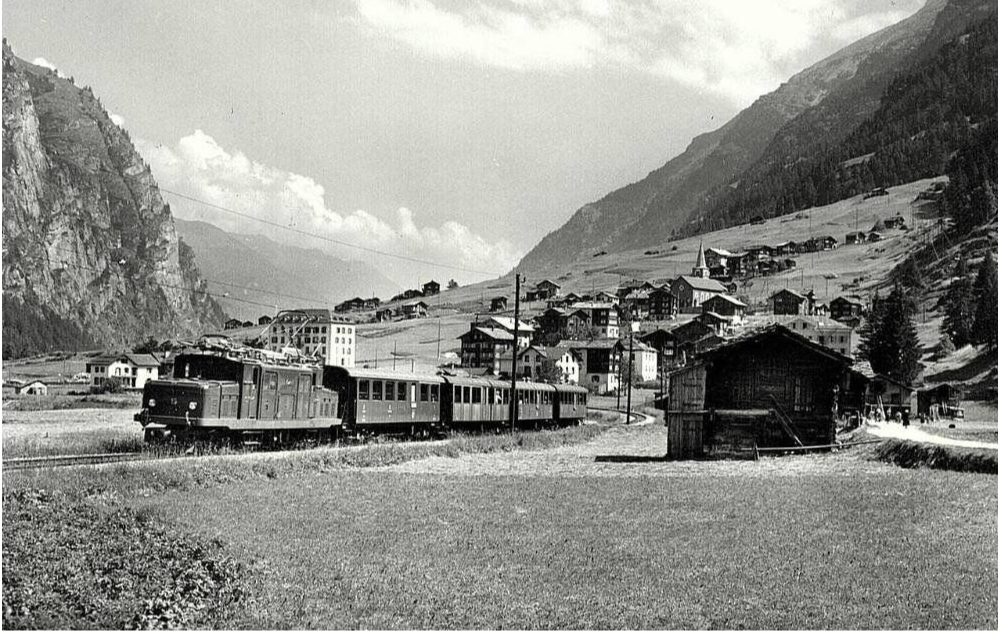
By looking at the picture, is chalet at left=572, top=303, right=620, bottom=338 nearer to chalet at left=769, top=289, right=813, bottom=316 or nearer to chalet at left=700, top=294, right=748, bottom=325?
chalet at left=700, top=294, right=748, bottom=325

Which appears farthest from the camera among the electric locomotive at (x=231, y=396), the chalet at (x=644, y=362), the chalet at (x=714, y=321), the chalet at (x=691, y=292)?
the chalet at (x=691, y=292)

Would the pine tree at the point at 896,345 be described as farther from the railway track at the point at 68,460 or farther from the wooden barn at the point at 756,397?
the railway track at the point at 68,460

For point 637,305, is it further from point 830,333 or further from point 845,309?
point 830,333

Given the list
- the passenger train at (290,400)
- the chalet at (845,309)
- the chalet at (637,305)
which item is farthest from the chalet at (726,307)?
the passenger train at (290,400)

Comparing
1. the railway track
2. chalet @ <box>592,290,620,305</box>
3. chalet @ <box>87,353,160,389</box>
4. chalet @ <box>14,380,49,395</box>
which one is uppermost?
chalet @ <box>592,290,620,305</box>

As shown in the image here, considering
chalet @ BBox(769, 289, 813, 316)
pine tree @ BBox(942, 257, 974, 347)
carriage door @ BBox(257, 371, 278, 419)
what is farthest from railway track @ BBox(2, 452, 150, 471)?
chalet @ BBox(769, 289, 813, 316)

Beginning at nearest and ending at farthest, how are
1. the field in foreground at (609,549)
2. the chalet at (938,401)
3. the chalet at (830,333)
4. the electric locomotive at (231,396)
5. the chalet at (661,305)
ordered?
the field in foreground at (609,549) → the electric locomotive at (231,396) → the chalet at (938,401) → the chalet at (830,333) → the chalet at (661,305)

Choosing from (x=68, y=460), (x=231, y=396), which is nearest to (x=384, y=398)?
(x=231, y=396)
